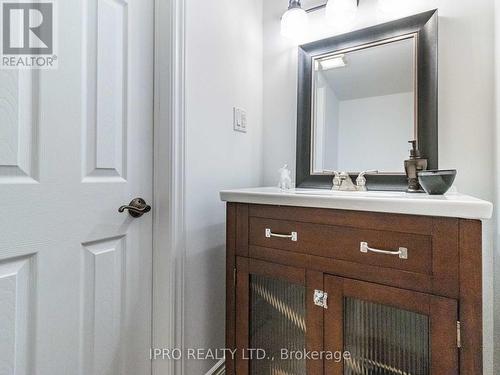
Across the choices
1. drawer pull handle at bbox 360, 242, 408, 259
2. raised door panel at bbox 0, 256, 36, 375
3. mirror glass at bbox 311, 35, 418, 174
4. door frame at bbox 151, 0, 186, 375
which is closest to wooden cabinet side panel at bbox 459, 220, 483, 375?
drawer pull handle at bbox 360, 242, 408, 259

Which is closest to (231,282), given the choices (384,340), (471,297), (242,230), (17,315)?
(242,230)

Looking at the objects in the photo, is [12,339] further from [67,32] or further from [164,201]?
[67,32]

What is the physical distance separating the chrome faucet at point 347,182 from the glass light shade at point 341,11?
747 mm

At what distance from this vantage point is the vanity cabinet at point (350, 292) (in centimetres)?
73

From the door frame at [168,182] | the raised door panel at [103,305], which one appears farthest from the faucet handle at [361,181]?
the raised door panel at [103,305]

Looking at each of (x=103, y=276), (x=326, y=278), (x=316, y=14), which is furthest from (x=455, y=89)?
(x=103, y=276)

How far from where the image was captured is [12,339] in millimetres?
731

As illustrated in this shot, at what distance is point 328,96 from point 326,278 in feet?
3.14

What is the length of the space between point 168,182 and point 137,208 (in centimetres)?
15

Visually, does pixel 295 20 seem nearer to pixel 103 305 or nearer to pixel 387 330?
pixel 387 330

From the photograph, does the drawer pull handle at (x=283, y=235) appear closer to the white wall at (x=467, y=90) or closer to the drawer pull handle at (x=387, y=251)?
the drawer pull handle at (x=387, y=251)

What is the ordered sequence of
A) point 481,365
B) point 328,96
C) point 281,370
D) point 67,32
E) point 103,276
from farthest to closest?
point 328,96, point 281,370, point 103,276, point 67,32, point 481,365

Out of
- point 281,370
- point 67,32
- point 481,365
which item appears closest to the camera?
point 481,365

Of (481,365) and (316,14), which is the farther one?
(316,14)
